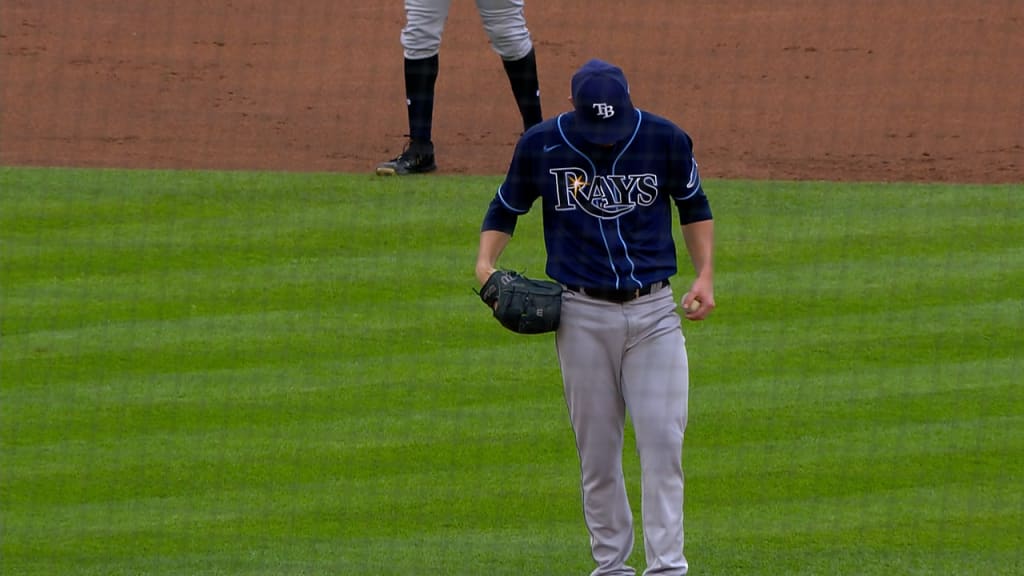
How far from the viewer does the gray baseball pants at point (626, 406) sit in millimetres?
4574

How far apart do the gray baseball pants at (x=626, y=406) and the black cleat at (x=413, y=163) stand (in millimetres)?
3908

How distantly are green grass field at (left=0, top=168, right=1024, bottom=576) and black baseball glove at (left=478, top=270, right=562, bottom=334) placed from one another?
0.80 metres

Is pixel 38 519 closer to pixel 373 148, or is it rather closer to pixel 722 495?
pixel 722 495

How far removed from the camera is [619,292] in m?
4.59

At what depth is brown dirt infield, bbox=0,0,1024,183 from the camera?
898 centimetres

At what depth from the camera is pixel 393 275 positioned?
7.38 metres

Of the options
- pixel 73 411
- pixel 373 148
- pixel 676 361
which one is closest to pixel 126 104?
pixel 373 148

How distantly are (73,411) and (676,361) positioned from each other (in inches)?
98.8

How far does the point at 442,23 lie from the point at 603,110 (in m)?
3.87

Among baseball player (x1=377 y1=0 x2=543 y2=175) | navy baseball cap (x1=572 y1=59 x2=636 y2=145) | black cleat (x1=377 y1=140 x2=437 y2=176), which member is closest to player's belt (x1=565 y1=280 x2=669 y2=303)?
navy baseball cap (x1=572 y1=59 x2=636 y2=145)

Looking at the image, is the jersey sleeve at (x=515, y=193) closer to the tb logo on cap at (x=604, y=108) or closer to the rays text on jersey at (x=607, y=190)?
the rays text on jersey at (x=607, y=190)

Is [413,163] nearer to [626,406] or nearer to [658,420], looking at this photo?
[626,406]

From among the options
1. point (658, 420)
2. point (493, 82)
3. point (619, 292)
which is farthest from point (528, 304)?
point (493, 82)

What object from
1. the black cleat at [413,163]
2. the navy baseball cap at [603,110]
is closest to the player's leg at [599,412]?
the navy baseball cap at [603,110]
